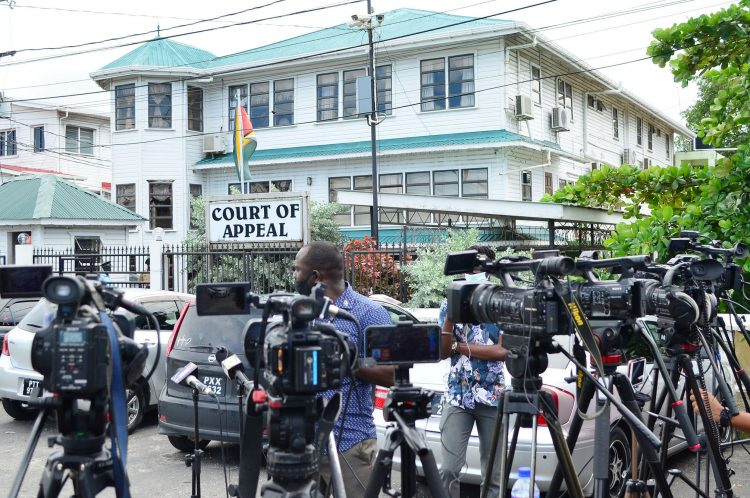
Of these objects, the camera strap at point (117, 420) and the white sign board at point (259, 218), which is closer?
the camera strap at point (117, 420)

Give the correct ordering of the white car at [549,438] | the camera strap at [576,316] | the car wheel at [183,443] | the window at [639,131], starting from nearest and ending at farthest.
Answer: the camera strap at [576,316] < the white car at [549,438] < the car wheel at [183,443] < the window at [639,131]

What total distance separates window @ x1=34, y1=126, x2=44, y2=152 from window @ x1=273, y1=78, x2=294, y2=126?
1481cm

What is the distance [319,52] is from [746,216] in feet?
57.4

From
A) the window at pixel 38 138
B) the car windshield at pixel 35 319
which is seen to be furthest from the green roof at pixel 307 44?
the car windshield at pixel 35 319

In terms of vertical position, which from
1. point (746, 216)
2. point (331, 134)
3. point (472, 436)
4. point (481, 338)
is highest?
point (331, 134)

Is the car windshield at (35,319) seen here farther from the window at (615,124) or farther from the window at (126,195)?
the window at (615,124)

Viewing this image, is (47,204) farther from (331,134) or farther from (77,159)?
(77,159)

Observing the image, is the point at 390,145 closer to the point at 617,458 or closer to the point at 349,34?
the point at 349,34

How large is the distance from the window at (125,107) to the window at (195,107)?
192 cm

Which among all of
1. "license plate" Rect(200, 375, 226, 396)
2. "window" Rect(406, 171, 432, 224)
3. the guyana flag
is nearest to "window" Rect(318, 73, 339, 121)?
"window" Rect(406, 171, 432, 224)

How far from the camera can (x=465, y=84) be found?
882 inches

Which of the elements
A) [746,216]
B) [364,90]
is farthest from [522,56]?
[746,216]

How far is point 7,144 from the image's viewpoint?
36.1 m

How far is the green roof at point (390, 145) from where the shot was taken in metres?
21.7
